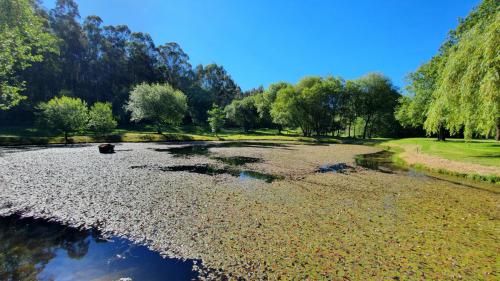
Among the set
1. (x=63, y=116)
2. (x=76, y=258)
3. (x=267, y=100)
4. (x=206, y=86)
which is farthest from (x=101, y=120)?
(x=206, y=86)

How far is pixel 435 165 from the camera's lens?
21.7m

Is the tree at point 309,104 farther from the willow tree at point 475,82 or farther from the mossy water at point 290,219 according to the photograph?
the mossy water at point 290,219

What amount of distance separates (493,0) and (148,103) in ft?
199

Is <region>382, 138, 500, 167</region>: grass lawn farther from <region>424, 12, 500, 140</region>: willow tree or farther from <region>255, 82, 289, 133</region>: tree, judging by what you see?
<region>255, 82, 289, 133</region>: tree

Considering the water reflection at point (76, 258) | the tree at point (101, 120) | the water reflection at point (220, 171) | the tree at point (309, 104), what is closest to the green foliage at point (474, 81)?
the water reflection at point (220, 171)

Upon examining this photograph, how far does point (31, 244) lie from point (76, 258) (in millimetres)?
1879

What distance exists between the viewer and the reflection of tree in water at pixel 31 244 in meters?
5.93

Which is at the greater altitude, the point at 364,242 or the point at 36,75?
the point at 36,75

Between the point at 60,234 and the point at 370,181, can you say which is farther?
the point at 370,181

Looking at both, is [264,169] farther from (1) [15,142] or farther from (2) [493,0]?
(1) [15,142]

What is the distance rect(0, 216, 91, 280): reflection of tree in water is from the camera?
5.93m

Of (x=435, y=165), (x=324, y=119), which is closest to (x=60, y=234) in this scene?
(x=435, y=165)

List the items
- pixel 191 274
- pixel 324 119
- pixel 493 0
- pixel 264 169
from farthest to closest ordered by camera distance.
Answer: pixel 324 119 < pixel 493 0 < pixel 264 169 < pixel 191 274

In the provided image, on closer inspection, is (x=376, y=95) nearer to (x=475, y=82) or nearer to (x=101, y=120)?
(x=475, y=82)
